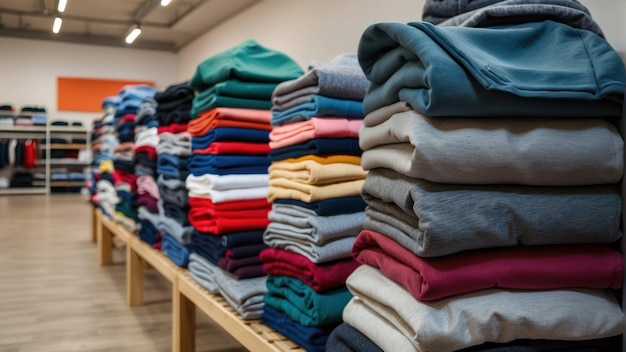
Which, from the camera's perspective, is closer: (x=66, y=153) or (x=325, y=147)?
(x=325, y=147)

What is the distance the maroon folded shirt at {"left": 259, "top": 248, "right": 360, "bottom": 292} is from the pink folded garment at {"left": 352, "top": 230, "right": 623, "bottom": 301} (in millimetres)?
436

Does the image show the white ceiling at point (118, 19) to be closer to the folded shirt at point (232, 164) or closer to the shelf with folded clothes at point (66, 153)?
the shelf with folded clothes at point (66, 153)

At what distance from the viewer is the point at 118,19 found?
35.1ft

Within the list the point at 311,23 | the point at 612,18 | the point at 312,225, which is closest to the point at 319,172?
the point at 312,225

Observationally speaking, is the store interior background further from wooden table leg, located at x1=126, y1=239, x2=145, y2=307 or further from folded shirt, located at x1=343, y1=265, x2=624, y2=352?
wooden table leg, located at x1=126, y1=239, x2=145, y2=307

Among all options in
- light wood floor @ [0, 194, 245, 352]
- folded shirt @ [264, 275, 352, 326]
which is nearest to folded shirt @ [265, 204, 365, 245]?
folded shirt @ [264, 275, 352, 326]

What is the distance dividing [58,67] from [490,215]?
44.1 feet

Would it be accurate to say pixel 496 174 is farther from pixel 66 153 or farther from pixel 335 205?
pixel 66 153

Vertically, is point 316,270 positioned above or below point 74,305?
above

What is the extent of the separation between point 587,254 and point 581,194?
0.12 meters

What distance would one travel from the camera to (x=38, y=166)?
12.9m

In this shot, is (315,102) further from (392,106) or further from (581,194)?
(581,194)

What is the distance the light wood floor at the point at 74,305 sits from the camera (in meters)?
3.15

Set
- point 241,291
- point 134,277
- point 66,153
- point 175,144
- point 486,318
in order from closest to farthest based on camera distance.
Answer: point 486,318 < point 241,291 < point 175,144 < point 134,277 < point 66,153
